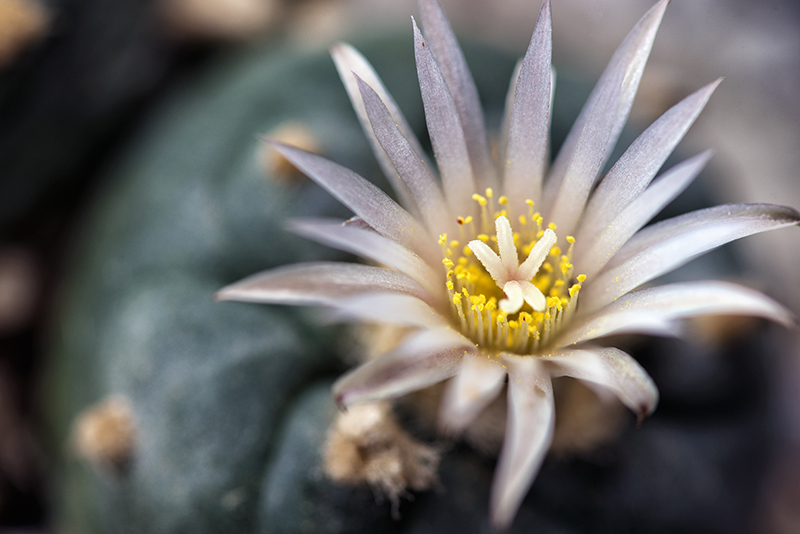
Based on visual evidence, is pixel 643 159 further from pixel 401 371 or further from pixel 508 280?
pixel 401 371

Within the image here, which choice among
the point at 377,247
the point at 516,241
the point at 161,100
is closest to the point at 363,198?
the point at 377,247

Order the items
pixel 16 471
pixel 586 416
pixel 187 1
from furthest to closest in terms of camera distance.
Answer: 1. pixel 187 1
2. pixel 16 471
3. pixel 586 416

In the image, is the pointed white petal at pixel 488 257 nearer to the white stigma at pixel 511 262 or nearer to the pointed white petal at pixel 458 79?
the white stigma at pixel 511 262

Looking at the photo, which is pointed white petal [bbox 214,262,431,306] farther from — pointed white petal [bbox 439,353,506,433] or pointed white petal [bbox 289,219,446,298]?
pointed white petal [bbox 439,353,506,433]

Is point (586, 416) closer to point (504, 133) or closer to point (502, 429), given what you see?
point (502, 429)

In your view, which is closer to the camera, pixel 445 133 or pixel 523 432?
pixel 523 432

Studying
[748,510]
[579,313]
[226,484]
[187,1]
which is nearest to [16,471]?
[226,484]

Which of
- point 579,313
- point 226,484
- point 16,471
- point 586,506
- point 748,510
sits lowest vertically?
point 16,471
